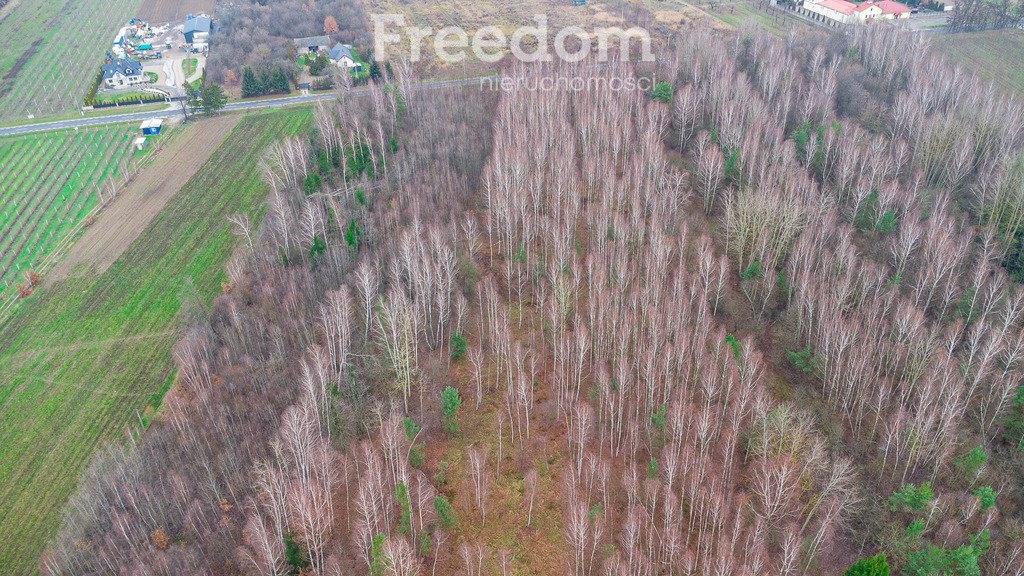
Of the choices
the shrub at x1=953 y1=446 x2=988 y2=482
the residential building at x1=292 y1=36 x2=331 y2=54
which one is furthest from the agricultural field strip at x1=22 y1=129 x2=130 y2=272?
the shrub at x1=953 y1=446 x2=988 y2=482

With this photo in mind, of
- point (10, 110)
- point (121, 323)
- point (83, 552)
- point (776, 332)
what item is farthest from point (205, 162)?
Answer: point (776, 332)

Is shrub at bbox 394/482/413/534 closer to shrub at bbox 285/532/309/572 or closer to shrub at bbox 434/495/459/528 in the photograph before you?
shrub at bbox 434/495/459/528

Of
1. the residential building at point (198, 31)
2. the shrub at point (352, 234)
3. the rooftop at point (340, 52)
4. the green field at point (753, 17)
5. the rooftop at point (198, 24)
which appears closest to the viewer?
the shrub at point (352, 234)

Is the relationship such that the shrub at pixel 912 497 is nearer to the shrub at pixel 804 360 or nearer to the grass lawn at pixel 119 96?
the shrub at pixel 804 360

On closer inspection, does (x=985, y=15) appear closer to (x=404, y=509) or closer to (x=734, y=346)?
(x=734, y=346)

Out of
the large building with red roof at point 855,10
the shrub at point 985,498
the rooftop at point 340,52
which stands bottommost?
the shrub at point 985,498

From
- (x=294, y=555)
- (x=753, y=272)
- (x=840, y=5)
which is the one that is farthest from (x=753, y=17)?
(x=294, y=555)

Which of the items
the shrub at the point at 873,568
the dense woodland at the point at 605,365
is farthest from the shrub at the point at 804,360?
the shrub at the point at 873,568
